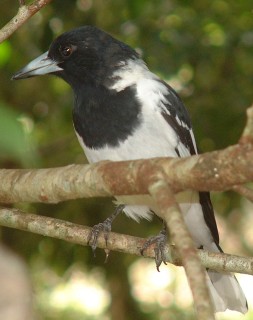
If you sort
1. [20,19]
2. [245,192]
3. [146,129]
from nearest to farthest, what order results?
[245,192]
[20,19]
[146,129]

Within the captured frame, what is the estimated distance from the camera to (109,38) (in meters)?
4.37

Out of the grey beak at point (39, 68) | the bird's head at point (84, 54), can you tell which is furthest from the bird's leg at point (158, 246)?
the grey beak at point (39, 68)

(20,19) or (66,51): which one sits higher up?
(20,19)

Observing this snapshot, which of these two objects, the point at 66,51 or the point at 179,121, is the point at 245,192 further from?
the point at 66,51

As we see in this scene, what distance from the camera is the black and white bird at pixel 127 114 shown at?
390 cm

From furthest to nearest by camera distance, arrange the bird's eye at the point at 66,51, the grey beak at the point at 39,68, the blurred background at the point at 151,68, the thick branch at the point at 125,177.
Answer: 1. the blurred background at the point at 151,68
2. the bird's eye at the point at 66,51
3. the grey beak at the point at 39,68
4. the thick branch at the point at 125,177

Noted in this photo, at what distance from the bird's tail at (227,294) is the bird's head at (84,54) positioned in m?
1.37

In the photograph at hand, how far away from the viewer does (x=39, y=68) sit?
171 inches

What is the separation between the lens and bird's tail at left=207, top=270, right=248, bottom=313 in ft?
14.0

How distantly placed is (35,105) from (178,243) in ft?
14.5

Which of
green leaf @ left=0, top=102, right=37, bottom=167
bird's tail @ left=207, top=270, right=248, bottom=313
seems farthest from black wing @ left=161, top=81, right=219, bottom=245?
green leaf @ left=0, top=102, right=37, bottom=167

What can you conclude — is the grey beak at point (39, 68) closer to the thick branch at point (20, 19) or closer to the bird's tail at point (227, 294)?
the thick branch at point (20, 19)

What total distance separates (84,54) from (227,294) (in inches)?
62.5

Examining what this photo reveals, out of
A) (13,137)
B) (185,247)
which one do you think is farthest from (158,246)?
(13,137)
